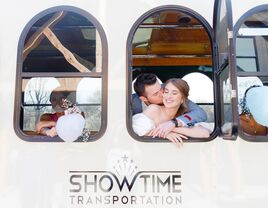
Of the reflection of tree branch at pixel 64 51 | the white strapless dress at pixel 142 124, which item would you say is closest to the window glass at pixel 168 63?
the white strapless dress at pixel 142 124

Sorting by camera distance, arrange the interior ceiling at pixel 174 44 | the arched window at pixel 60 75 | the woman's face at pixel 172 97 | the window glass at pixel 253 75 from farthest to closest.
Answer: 1. the interior ceiling at pixel 174 44
2. the woman's face at pixel 172 97
3. the arched window at pixel 60 75
4. the window glass at pixel 253 75

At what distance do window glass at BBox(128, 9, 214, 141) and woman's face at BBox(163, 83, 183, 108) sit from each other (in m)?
0.01

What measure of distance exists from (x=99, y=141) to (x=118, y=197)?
0.40 metres

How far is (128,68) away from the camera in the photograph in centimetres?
267

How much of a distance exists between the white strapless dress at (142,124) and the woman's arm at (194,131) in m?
0.18

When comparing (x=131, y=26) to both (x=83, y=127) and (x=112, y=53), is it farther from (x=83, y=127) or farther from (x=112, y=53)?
(x=83, y=127)

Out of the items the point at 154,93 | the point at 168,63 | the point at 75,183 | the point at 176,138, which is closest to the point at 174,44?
the point at 168,63

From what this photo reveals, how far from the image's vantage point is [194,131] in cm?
263

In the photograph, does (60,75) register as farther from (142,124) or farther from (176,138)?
(176,138)

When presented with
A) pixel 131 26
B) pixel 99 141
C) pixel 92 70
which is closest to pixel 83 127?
pixel 99 141

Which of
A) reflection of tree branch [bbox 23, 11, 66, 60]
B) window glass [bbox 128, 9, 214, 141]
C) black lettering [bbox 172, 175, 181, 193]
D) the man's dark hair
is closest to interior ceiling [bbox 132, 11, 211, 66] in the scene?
window glass [bbox 128, 9, 214, 141]

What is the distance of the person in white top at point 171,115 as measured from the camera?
261cm

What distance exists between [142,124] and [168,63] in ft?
4.37

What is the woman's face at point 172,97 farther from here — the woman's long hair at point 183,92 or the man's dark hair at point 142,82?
the man's dark hair at point 142,82
